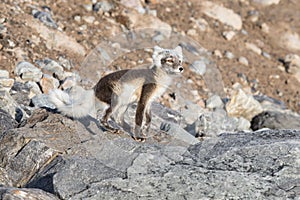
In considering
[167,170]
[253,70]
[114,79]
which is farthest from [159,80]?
[253,70]

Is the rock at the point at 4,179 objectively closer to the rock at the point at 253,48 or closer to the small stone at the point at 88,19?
the small stone at the point at 88,19

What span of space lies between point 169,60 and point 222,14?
9935mm

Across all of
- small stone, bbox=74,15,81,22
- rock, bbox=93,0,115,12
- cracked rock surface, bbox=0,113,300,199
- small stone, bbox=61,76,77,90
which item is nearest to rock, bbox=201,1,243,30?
rock, bbox=93,0,115,12

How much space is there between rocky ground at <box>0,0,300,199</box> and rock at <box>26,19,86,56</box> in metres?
0.03

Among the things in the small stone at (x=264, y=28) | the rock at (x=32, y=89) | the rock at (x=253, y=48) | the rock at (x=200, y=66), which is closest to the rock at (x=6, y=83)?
the rock at (x=32, y=89)

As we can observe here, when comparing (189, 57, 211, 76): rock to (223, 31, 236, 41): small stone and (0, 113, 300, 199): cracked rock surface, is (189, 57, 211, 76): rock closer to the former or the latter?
(223, 31, 236, 41): small stone

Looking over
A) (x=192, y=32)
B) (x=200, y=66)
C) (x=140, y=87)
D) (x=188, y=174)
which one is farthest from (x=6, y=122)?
(x=192, y=32)

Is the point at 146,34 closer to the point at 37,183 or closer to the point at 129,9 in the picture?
the point at 129,9

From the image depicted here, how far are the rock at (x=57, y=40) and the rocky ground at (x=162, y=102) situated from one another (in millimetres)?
29

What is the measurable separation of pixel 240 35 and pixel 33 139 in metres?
10.8

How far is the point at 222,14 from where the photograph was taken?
17.3 meters

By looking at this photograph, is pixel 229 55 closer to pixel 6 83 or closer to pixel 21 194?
pixel 6 83

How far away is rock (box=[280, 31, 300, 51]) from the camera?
17766mm

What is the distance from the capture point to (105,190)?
6.24 m
